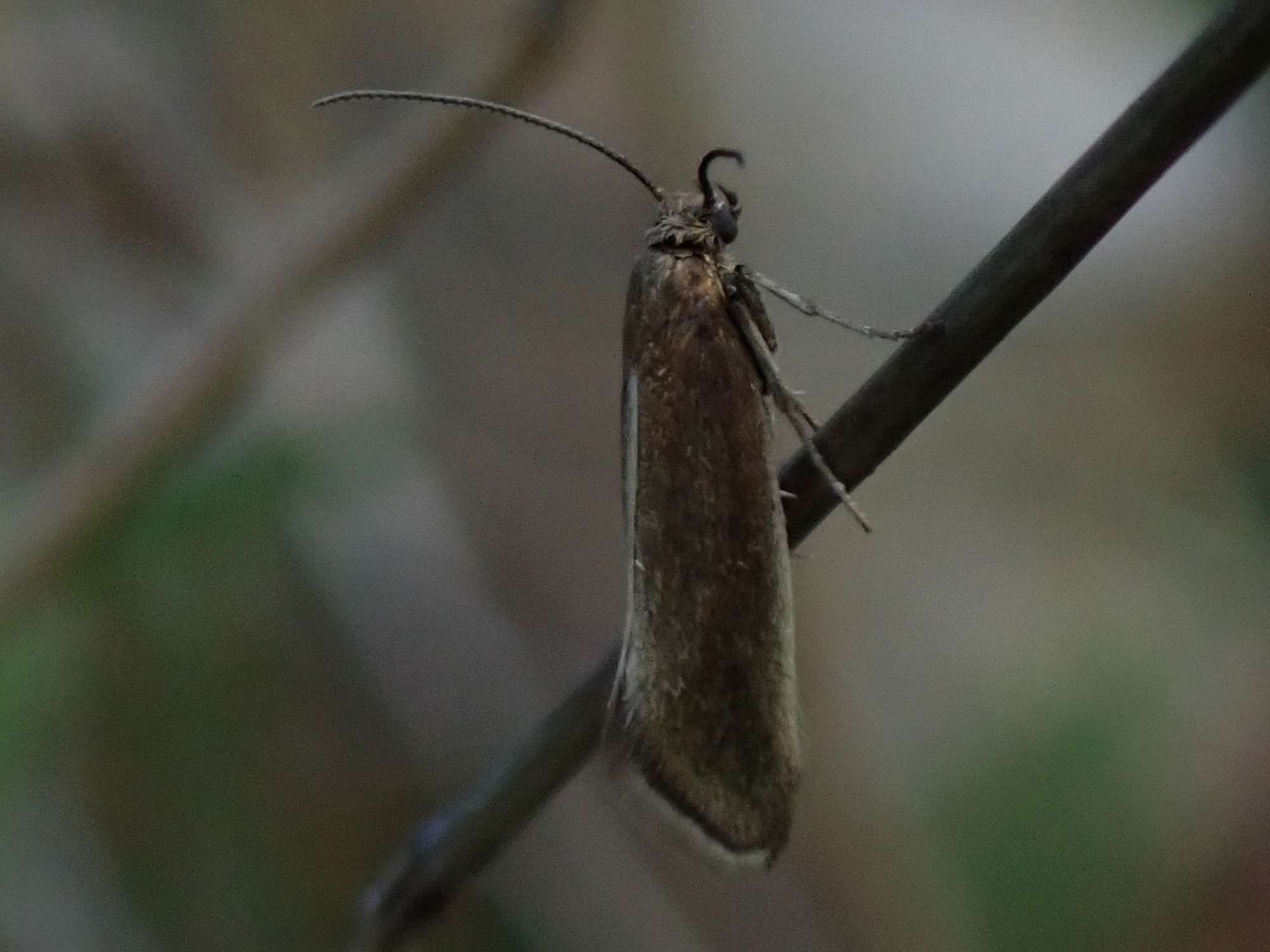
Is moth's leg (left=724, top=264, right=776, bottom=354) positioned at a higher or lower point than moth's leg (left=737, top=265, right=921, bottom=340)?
lower

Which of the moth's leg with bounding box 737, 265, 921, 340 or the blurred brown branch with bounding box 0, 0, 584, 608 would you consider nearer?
the moth's leg with bounding box 737, 265, 921, 340

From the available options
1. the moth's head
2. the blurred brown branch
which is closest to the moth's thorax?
the moth's head

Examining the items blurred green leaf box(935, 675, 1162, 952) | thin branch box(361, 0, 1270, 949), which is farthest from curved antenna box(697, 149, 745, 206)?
blurred green leaf box(935, 675, 1162, 952)

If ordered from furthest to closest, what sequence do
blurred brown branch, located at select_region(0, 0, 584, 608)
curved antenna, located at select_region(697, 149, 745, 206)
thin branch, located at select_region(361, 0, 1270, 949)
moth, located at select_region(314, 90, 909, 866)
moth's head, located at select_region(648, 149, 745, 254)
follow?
blurred brown branch, located at select_region(0, 0, 584, 608)
moth's head, located at select_region(648, 149, 745, 254)
curved antenna, located at select_region(697, 149, 745, 206)
moth, located at select_region(314, 90, 909, 866)
thin branch, located at select_region(361, 0, 1270, 949)

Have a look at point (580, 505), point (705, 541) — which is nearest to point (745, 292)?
point (705, 541)

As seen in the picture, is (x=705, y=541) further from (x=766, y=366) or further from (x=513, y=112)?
(x=513, y=112)

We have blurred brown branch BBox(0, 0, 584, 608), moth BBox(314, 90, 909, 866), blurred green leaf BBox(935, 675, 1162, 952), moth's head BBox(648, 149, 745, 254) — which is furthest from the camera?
blurred green leaf BBox(935, 675, 1162, 952)

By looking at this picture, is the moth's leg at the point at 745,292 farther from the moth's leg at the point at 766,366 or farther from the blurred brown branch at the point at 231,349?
the blurred brown branch at the point at 231,349

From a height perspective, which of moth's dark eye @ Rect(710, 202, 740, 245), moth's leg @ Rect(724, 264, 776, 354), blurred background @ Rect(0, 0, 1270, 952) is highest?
moth's dark eye @ Rect(710, 202, 740, 245)

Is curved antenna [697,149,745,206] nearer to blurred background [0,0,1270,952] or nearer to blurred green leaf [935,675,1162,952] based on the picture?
blurred background [0,0,1270,952]
